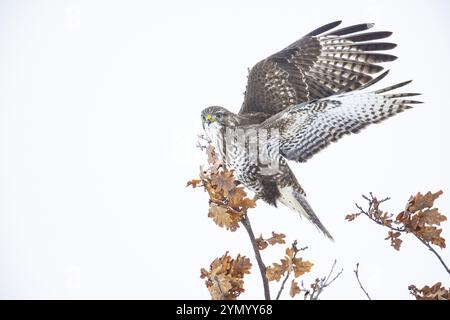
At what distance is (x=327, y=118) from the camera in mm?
4402

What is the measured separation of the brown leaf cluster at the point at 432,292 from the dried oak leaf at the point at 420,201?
483 millimetres

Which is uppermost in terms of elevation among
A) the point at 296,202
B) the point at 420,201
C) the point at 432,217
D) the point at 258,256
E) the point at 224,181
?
the point at 296,202

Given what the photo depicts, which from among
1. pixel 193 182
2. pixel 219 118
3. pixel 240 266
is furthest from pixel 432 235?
pixel 219 118

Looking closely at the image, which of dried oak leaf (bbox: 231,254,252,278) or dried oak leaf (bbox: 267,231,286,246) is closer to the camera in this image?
dried oak leaf (bbox: 231,254,252,278)

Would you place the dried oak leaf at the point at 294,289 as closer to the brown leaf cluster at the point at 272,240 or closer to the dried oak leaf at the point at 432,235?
the brown leaf cluster at the point at 272,240

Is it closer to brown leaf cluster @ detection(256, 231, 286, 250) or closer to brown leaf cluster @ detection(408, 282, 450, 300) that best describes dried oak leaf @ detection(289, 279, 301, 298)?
brown leaf cluster @ detection(256, 231, 286, 250)

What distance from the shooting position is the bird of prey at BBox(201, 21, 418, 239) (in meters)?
4.27

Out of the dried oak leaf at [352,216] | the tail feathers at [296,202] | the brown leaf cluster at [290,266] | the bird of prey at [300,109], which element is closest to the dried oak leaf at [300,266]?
the brown leaf cluster at [290,266]

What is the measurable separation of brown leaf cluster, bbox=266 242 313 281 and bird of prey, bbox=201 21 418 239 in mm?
1379

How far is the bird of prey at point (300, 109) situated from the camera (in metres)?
4.27

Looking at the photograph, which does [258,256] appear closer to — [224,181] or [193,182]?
[224,181]

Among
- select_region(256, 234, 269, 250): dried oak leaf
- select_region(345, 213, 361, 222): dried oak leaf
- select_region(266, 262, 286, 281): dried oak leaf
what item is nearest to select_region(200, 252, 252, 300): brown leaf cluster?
select_region(266, 262, 286, 281): dried oak leaf

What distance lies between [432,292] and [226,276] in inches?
49.0

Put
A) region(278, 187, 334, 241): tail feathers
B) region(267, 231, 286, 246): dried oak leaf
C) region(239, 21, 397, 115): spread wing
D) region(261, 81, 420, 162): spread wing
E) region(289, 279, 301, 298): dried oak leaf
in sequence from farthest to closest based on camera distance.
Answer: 1. region(239, 21, 397, 115): spread wing
2. region(278, 187, 334, 241): tail feathers
3. region(261, 81, 420, 162): spread wing
4. region(267, 231, 286, 246): dried oak leaf
5. region(289, 279, 301, 298): dried oak leaf
